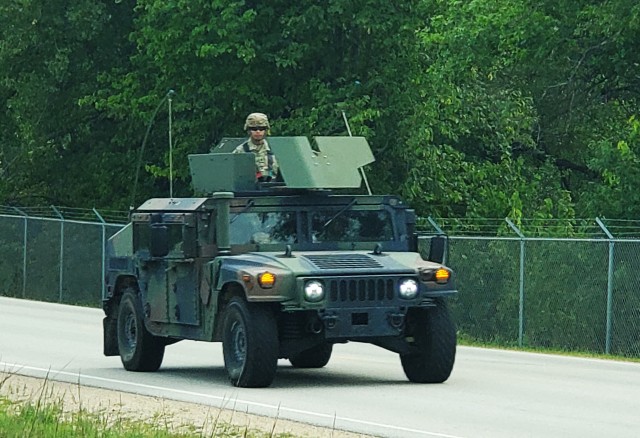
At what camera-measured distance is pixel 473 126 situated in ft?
127

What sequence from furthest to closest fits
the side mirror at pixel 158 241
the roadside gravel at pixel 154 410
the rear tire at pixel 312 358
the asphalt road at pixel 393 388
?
1. the rear tire at pixel 312 358
2. the side mirror at pixel 158 241
3. the asphalt road at pixel 393 388
4. the roadside gravel at pixel 154 410

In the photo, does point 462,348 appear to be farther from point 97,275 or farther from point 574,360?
point 97,275

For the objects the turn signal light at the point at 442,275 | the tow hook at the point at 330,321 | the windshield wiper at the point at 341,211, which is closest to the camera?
the tow hook at the point at 330,321

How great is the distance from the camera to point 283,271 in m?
16.1

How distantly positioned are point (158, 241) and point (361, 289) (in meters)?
2.39

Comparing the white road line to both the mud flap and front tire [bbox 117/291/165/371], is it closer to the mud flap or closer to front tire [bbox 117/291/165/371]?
front tire [bbox 117/291/165/371]

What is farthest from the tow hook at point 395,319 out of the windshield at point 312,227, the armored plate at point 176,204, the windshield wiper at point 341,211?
the armored plate at point 176,204

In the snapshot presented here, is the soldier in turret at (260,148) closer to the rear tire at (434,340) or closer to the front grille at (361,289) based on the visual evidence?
the front grille at (361,289)

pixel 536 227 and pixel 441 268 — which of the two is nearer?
pixel 441 268

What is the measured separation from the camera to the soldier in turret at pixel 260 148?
59.7 ft

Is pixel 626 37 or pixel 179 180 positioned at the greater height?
pixel 626 37

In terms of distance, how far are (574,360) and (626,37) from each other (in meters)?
11.2

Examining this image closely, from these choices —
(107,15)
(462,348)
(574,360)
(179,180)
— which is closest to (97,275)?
(179,180)

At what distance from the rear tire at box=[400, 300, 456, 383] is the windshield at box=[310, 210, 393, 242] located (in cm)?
130
